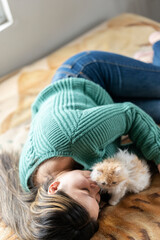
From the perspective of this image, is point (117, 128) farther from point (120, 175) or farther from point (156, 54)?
point (156, 54)

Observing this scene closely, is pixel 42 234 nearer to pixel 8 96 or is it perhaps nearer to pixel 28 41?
pixel 8 96

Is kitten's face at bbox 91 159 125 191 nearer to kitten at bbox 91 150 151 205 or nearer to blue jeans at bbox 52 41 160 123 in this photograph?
kitten at bbox 91 150 151 205

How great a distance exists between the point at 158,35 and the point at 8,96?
0.86 m

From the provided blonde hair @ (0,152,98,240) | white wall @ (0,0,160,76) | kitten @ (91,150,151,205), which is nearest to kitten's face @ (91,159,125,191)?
kitten @ (91,150,151,205)

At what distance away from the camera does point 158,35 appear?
1.58 metres

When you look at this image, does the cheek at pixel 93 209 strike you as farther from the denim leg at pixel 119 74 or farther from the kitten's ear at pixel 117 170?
the denim leg at pixel 119 74

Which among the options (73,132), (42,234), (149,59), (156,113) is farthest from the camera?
(149,59)

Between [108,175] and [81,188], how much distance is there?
0.10m

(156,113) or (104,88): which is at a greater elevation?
(104,88)

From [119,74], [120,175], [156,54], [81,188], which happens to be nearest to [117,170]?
[120,175]

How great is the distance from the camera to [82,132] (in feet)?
3.31

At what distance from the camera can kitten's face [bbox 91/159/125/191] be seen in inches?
37.2

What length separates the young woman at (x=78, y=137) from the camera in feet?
2.91

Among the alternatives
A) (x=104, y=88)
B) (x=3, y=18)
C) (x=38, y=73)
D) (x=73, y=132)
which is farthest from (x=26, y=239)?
(x=3, y=18)
